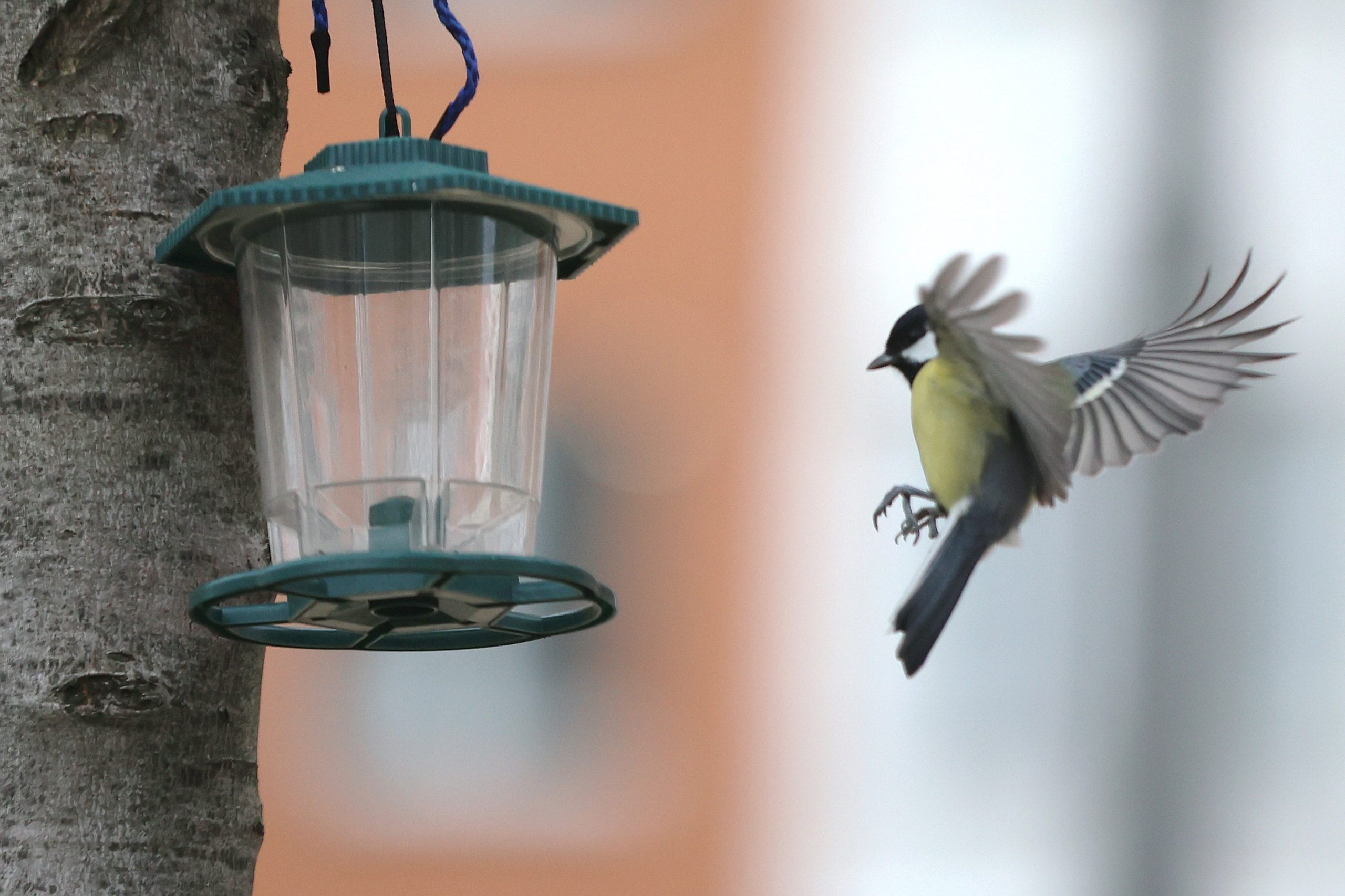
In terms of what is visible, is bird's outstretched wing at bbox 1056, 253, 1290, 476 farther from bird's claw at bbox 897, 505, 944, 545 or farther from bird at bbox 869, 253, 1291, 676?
bird's claw at bbox 897, 505, 944, 545

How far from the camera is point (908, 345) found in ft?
6.84

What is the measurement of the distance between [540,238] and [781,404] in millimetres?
2839

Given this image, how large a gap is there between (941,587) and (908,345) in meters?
0.30

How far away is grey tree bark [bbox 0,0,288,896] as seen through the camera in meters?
1.57

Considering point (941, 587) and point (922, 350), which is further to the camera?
point (922, 350)

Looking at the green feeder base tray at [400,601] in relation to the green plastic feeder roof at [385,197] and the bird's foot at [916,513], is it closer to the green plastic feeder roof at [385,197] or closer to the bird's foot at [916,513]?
the green plastic feeder roof at [385,197]

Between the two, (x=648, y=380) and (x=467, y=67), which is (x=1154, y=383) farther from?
(x=648, y=380)

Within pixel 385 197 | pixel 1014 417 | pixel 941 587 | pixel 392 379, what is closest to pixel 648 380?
pixel 1014 417

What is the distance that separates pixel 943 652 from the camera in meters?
4.75

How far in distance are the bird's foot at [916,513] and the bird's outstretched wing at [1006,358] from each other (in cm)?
14

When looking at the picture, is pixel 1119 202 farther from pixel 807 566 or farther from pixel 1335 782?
pixel 1335 782

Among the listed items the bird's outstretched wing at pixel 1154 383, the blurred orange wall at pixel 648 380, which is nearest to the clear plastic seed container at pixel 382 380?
the bird's outstretched wing at pixel 1154 383

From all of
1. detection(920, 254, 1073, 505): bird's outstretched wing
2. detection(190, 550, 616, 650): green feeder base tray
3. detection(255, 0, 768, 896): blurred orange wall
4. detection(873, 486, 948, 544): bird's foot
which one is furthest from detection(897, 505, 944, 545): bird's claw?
detection(255, 0, 768, 896): blurred orange wall

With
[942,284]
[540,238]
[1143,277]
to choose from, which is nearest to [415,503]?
[540,238]
